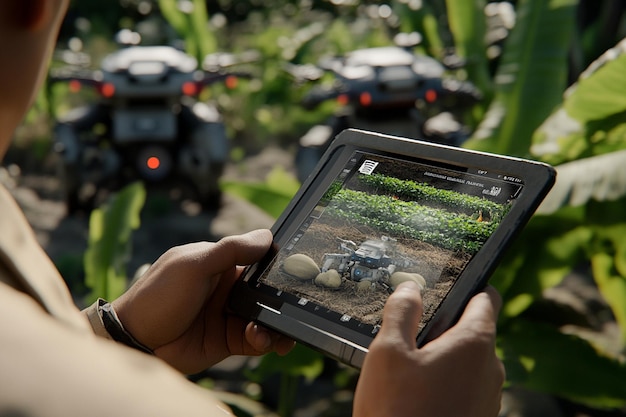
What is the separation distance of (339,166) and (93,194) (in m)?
3.69

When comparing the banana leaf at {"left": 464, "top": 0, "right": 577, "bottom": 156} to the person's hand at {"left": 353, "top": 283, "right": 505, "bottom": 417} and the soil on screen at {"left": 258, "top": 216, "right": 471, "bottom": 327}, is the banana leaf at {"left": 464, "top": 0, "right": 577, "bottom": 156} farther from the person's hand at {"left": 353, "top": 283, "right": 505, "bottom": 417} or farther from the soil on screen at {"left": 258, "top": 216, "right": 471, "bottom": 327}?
the person's hand at {"left": 353, "top": 283, "right": 505, "bottom": 417}

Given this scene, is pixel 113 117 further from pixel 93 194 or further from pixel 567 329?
pixel 567 329

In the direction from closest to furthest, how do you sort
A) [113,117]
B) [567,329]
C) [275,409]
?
1. [275,409]
2. [567,329]
3. [113,117]

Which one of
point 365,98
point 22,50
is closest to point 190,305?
point 22,50

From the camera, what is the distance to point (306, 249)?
1.23 metres

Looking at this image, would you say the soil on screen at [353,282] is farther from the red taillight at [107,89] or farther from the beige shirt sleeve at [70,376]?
the red taillight at [107,89]

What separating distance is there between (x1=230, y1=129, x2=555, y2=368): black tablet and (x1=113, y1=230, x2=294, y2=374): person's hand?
0.04 m

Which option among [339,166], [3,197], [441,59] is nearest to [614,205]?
[339,166]

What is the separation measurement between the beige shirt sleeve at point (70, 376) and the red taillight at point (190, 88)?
162 inches

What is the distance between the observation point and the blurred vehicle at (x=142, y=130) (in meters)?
4.48

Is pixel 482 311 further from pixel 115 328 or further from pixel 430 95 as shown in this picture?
pixel 430 95

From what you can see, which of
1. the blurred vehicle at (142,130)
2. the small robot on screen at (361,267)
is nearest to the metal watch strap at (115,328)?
the small robot on screen at (361,267)

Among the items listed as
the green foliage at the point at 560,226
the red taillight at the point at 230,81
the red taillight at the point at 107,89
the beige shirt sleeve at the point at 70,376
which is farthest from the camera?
the red taillight at the point at 230,81

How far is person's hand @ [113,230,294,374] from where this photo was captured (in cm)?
125
